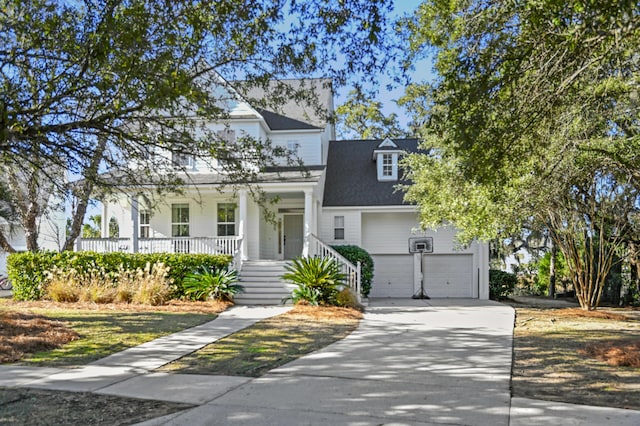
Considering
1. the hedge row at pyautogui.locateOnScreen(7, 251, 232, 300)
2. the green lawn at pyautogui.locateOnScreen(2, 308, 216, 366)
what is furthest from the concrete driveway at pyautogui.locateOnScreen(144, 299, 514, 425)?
the hedge row at pyautogui.locateOnScreen(7, 251, 232, 300)

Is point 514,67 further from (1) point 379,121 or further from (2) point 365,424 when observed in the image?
(1) point 379,121

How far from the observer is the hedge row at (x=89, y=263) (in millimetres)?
16281

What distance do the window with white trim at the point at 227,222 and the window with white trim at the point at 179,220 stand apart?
122cm

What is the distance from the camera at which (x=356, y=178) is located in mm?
22203

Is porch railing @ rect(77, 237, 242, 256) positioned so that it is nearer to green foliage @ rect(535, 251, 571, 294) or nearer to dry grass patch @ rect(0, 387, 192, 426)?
dry grass patch @ rect(0, 387, 192, 426)

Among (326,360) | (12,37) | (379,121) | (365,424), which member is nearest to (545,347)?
(326,360)

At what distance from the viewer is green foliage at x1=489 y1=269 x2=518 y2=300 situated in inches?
815

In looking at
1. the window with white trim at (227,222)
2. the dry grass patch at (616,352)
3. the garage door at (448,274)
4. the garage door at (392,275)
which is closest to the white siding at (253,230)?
the window with white trim at (227,222)

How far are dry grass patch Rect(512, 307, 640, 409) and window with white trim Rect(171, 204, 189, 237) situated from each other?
1249cm

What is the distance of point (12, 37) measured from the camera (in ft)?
26.0

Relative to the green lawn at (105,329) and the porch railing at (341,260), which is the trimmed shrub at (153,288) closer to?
the green lawn at (105,329)

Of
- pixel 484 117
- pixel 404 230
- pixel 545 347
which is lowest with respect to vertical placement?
pixel 545 347

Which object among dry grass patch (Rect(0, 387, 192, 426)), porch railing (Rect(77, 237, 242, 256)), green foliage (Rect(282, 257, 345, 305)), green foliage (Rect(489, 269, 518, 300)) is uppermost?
porch railing (Rect(77, 237, 242, 256))

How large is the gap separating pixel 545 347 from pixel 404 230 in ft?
40.3
